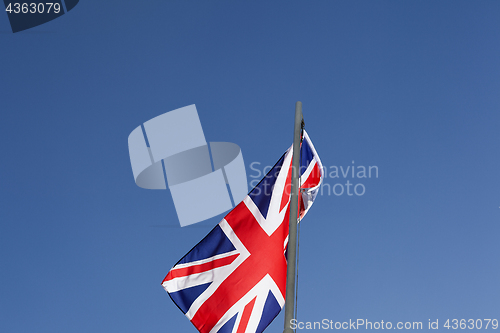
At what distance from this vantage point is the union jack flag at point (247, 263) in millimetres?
8625

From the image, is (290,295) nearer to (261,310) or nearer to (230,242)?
(261,310)

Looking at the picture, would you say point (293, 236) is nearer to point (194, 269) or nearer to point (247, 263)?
point (247, 263)

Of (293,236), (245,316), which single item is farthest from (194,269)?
(293,236)

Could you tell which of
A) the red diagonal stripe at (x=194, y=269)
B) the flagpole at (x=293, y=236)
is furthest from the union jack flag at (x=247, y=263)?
the flagpole at (x=293, y=236)

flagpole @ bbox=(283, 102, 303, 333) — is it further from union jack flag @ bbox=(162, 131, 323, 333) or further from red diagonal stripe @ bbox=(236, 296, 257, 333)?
red diagonal stripe @ bbox=(236, 296, 257, 333)

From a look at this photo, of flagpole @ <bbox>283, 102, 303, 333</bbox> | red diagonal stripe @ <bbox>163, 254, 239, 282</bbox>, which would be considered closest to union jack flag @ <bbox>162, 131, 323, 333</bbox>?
red diagonal stripe @ <bbox>163, 254, 239, 282</bbox>

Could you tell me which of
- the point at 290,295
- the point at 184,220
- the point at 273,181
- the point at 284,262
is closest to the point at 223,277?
the point at 284,262

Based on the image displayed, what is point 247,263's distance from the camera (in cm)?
895

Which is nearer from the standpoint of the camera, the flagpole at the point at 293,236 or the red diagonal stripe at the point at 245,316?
the flagpole at the point at 293,236

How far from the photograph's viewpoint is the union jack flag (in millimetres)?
8625

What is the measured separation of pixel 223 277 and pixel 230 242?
0.70 meters

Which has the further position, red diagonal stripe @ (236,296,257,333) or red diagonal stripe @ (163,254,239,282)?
red diagonal stripe @ (163,254,239,282)

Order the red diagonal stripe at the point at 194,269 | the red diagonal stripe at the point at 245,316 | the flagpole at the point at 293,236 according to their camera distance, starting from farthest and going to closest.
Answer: the red diagonal stripe at the point at 194,269, the red diagonal stripe at the point at 245,316, the flagpole at the point at 293,236

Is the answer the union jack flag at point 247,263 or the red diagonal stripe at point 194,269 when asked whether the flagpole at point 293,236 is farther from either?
the red diagonal stripe at point 194,269
